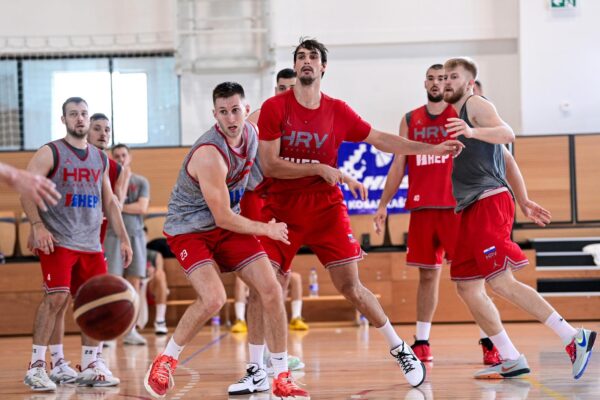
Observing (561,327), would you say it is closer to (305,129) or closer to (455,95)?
(455,95)

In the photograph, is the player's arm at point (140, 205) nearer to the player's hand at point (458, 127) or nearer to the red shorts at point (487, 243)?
the red shorts at point (487, 243)

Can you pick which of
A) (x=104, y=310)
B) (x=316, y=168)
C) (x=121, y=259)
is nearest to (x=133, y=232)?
(x=121, y=259)

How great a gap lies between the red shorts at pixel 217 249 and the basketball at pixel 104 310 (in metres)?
0.44

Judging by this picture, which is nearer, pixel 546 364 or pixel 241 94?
pixel 241 94

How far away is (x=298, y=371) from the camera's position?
6535 millimetres

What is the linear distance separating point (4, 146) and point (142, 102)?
214 cm

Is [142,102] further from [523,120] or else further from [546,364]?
[546,364]

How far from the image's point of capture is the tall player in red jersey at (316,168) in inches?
216

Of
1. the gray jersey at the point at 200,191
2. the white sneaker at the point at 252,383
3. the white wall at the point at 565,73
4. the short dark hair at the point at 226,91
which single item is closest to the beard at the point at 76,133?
the gray jersey at the point at 200,191

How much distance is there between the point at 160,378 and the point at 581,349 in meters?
2.53

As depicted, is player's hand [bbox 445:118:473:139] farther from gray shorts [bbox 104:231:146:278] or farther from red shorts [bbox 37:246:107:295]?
gray shorts [bbox 104:231:146:278]

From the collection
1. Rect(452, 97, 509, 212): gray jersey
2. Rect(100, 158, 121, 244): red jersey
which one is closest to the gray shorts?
Rect(100, 158, 121, 244): red jersey

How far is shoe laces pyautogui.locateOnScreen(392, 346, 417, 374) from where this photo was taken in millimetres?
5465

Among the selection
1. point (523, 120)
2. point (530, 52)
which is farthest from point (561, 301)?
point (530, 52)
